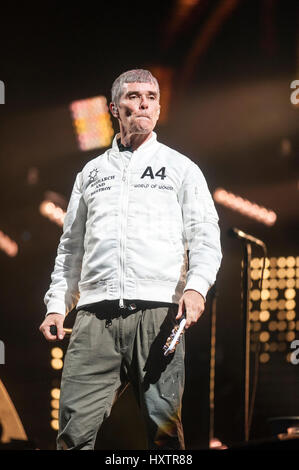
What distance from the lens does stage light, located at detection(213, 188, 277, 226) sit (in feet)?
15.7

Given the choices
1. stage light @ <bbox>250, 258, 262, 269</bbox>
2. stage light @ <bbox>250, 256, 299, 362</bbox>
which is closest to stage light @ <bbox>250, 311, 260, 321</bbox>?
stage light @ <bbox>250, 256, 299, 362</bbox>

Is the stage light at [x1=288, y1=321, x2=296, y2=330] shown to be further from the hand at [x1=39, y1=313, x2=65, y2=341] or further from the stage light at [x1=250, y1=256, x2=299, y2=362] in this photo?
the hand at [x1=39, y1=313, x2=65, y2=341]

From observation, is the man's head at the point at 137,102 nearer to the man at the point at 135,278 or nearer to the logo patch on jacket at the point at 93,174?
the man at the point at 135,278

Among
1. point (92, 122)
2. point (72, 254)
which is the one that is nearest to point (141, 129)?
point (72, 254)

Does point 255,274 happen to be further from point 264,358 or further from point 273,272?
point 264,358

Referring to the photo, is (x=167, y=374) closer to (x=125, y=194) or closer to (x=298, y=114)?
(x=125, y=194)

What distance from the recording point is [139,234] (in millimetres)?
2146

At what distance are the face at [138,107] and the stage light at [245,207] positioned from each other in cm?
250

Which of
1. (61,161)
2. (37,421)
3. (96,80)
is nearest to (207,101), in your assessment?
(96,80)

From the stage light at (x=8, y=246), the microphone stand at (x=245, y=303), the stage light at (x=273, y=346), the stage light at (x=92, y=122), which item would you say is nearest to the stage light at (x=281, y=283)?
the stage light at (x=273, y=346)

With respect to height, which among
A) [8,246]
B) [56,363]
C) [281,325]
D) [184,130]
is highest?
[184,130]

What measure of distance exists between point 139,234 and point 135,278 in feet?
0.47

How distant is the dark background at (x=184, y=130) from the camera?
450 centimetres

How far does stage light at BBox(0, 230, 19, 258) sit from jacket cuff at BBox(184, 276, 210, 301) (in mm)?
3037
